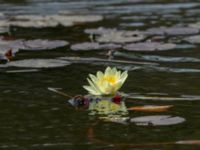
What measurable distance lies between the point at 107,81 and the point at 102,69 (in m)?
0.82

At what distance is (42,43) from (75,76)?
930 millimetres

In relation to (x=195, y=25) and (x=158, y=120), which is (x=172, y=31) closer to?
(x=195, y=25)

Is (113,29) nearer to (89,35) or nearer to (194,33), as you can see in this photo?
(89,35)

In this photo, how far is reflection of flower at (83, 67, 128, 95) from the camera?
9.02 feet

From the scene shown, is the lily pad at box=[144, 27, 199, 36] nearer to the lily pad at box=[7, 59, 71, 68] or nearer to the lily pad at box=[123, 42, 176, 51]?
the lily pad at box=[123, 42, 176, 51]

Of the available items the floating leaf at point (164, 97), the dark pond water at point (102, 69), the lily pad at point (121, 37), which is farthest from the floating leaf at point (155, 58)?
the floating leaf at point (164, 97)

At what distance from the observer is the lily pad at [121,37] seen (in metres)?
4.41

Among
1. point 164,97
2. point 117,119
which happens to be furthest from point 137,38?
point 117,119

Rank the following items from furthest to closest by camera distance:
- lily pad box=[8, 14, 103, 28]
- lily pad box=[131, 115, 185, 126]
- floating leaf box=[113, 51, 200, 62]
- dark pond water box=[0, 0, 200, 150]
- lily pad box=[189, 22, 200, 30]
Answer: lily pad box=[8, 14, 103, 28]
lily pad box=[189, 22, 200, 30]
floating leaf box=[113, 51, 200, 62]
lily pad box=[131, 115, 185, 126]
dark pond water box=[0, 0, 200, 150]

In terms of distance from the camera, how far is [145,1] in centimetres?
651

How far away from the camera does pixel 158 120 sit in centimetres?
248

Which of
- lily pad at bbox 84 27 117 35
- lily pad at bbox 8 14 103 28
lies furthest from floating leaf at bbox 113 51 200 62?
lily pad at bbox 8 14 103 28

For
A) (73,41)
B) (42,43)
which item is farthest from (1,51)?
(73,41)

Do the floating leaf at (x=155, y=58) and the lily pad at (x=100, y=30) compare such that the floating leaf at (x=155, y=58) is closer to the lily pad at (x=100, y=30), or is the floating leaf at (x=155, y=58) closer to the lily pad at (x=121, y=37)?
the lily pad at (x=121, y=37)
